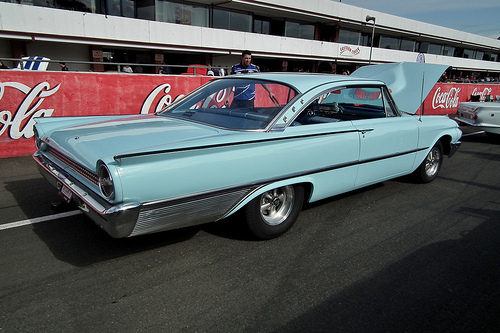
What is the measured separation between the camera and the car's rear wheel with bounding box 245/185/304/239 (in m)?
3.16

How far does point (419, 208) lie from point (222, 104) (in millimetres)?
2660

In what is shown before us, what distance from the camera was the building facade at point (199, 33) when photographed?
51.9 feet

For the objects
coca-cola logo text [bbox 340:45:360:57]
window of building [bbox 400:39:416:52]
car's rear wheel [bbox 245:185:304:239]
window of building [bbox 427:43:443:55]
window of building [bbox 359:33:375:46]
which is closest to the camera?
car's rear wheel [bbox 245:185:304:239]

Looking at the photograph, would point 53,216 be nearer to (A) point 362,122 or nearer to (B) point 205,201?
(B) point 205,201

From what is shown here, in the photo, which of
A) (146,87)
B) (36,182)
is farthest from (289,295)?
(146,87)

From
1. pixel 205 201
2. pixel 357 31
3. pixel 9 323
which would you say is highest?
pixel 357 31

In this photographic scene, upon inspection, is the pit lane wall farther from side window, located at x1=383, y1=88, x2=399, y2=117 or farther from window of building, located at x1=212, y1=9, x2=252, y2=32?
window of building, located at x1=212, y1=9, x2=252, y2=32

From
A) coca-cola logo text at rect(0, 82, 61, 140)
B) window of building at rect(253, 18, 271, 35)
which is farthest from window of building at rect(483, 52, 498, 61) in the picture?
coca-cola logo text at rect(0, 82, 61, 140)

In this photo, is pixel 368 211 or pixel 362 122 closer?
pixel 362 122

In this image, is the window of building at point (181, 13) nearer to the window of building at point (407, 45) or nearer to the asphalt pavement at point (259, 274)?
the asphalt pavement at point (259, 274)

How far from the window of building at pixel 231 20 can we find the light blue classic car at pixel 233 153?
19535 mm

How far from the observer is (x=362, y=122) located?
12.7 ft

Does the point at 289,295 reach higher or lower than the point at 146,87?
lower

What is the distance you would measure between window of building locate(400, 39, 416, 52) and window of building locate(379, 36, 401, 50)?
54cm
